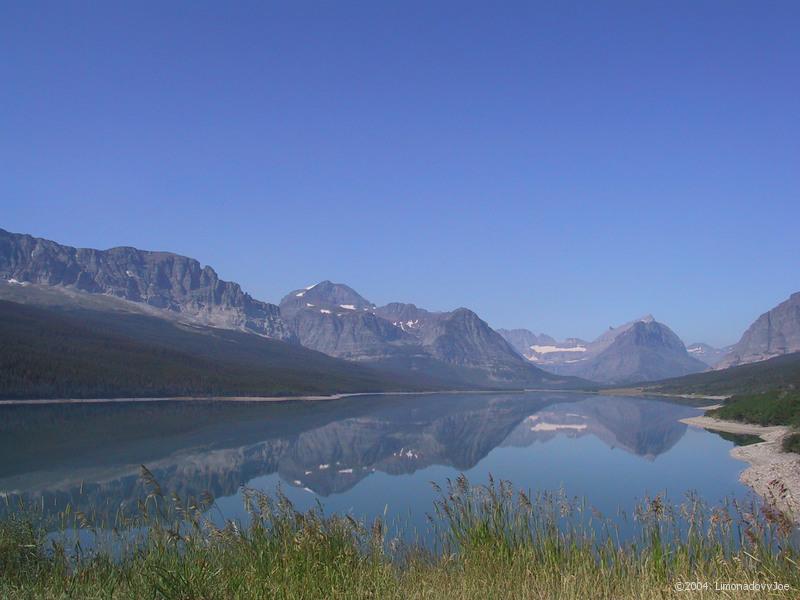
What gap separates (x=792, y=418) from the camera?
213 ft

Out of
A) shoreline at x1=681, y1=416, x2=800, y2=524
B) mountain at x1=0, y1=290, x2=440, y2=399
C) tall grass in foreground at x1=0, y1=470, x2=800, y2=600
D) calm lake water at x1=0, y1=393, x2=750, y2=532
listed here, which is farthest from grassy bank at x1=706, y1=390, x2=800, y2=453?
mountain at x1=0, y1=290, x2=440, y2=399

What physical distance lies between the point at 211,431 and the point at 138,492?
127 ft

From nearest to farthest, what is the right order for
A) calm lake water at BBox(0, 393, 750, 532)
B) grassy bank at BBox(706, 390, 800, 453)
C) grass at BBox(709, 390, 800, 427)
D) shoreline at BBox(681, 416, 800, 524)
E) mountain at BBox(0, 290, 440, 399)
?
shoreline at BBox(681, 416, 800, 524) → calm lake water at BBox(0, 393, 750, 532) → grassy bank at BBox(706, 390, 800, 453) → grass at BBox(709, 390, 800, 427) → mountain at BBox(0, 290, 440, 399)

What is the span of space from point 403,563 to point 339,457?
4750 cm

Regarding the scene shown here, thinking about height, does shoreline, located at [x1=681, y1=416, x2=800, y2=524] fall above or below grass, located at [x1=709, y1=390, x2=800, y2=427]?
below

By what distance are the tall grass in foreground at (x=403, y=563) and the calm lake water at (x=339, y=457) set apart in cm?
418

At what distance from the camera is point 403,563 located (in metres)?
12.1

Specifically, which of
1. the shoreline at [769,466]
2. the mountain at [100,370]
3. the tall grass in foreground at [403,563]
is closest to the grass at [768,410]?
the shoreline at [769,466]

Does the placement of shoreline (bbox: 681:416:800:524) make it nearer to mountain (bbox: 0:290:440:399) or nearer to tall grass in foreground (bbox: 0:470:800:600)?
tall grass in foreground (bbox: 0:470:800:600)

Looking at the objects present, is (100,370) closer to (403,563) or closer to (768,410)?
(768,410)

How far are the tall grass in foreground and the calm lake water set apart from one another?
13.7 feet

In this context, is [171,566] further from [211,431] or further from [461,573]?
[211,431]

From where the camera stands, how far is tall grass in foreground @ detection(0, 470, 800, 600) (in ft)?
Result: 26.8

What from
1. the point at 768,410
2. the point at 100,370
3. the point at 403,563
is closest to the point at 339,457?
the point at 768,410
